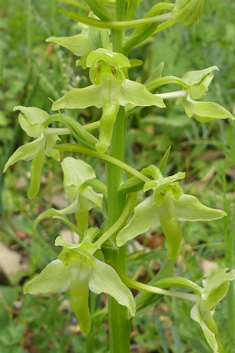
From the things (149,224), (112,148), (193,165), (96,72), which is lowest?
(193,165)

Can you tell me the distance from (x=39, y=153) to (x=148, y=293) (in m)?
0.47

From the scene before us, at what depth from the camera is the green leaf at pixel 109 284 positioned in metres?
0.93

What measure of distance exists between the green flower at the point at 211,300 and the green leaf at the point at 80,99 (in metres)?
0.52

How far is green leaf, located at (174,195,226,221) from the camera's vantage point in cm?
99

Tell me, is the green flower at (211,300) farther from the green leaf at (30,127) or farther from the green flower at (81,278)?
the green leaf at (30,127)

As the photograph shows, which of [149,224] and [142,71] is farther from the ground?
[149,224]

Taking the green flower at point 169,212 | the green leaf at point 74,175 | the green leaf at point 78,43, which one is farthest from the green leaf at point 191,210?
the green leaf at point 78,43

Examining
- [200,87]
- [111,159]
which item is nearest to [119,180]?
[111,159]

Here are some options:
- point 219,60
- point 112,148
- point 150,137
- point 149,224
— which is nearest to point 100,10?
point 112,148

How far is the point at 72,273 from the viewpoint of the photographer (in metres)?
1.01

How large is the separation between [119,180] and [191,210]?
0.65ft

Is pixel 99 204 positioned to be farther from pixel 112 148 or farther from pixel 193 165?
pixel 193 165

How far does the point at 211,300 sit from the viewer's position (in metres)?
1.06

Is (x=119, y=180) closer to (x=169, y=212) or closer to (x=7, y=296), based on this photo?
(x=169, y=212)
